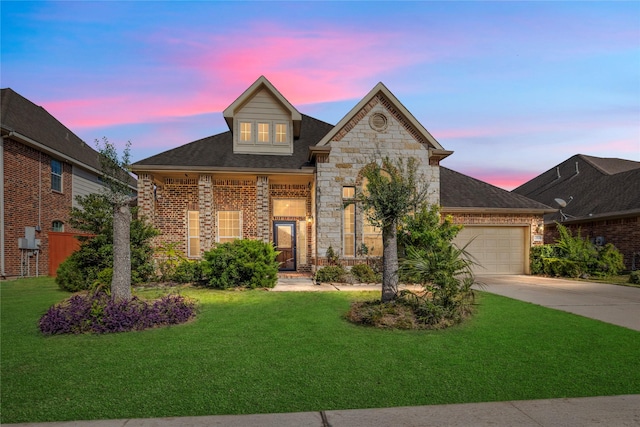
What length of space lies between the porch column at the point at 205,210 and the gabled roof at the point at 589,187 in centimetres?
1805

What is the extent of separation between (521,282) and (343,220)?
23.8 feet

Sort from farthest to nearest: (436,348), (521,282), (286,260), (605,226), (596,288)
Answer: (605,226), (286,260), (521,282), (596,288), (436,348)

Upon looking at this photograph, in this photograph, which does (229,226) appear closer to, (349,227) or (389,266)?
Result: (349,227)

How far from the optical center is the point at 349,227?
597 inches

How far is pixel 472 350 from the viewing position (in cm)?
571

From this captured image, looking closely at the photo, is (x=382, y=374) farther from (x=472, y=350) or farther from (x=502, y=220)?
(x=502, y=220)

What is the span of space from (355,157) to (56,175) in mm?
15196

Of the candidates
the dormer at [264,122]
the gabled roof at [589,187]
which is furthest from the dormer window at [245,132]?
the gabled roof at [589,187]

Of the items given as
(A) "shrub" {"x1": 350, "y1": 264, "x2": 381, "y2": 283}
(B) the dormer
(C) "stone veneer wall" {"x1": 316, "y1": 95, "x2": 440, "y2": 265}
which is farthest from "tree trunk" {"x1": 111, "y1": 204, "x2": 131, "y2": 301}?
(B) the dormer

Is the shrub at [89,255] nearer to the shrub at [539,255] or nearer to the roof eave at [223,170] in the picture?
the roof eave at [223,170]

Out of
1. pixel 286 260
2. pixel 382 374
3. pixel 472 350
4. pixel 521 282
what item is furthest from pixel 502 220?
pixel 382 374

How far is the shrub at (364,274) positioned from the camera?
13.9 meters

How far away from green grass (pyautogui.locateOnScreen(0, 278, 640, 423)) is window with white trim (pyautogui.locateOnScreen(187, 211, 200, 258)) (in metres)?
8.65

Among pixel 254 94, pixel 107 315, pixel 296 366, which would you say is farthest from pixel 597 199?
pixel 107 315
